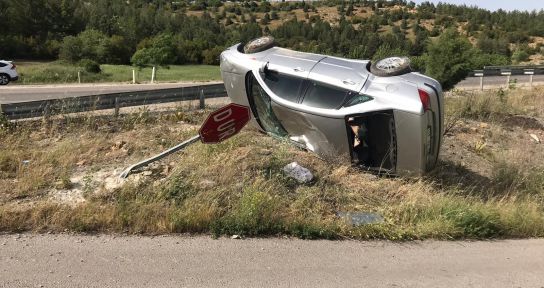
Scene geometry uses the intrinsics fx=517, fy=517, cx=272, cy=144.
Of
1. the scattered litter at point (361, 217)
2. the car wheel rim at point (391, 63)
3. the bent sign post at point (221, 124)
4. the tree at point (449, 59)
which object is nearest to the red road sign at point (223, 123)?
the bent sign post at point (221, 124)

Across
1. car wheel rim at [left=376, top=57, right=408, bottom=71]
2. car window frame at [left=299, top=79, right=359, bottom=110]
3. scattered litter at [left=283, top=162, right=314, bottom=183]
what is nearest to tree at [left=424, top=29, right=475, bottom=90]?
car wheel rim at [left=376, top=57, right=408, bottom=71]

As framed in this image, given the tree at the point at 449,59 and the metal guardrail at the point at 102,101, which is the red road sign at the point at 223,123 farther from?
the tree at the point at 449,59

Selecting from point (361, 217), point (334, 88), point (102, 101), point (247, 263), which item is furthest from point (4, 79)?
point (247, 263)

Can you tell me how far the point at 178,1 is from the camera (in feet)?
447

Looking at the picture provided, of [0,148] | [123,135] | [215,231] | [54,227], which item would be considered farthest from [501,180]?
[0,148]

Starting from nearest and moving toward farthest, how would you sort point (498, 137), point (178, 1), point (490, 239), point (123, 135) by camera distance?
point (490, 239)
point (123, 135)
point (498, 137)
point (178, 1)

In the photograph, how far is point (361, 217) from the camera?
21.0 ft

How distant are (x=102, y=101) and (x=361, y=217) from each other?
7.25m

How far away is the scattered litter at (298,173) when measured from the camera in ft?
23.7

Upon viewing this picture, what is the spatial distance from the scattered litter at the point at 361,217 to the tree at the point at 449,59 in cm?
1339

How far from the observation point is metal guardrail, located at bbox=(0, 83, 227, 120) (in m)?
10.0

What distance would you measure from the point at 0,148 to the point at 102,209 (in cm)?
325

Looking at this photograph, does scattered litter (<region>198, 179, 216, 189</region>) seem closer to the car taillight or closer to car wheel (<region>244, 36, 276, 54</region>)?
the car taillight

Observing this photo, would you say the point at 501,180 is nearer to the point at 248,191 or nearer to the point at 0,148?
the point at 248,191
